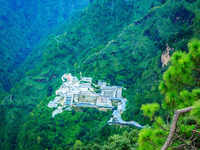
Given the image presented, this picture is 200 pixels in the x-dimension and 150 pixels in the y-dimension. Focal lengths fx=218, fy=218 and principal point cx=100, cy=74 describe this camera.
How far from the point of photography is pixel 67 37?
114 ft

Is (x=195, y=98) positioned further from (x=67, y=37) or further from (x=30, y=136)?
(x=67, y=37)

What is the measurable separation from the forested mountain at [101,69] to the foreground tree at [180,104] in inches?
212

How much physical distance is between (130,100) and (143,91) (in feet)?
5.53

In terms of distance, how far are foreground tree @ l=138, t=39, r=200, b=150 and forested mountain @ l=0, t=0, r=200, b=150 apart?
539cm

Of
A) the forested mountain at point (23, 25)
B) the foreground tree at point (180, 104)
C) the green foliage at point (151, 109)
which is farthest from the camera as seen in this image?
the forested mountain at point (23, 25)

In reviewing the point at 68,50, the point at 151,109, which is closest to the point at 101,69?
the point at 68,50

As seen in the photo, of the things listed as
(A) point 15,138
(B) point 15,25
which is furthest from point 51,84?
(B) point 15,25

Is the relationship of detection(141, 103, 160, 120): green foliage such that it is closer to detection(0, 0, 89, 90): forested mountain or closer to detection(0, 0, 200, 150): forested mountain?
detection(0, 0, 200, 150): forested mountain

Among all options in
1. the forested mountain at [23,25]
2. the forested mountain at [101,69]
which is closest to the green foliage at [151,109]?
the forested mountain at [101,69]

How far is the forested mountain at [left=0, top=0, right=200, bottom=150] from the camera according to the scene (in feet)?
59.8

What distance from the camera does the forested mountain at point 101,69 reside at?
1823 centimetres

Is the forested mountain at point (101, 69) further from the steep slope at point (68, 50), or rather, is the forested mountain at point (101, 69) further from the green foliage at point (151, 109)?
the green foliage at point (151, 109)

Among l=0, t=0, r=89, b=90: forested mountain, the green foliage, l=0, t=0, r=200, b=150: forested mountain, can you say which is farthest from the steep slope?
the green foliage

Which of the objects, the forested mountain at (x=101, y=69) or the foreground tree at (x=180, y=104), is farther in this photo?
the forested mountain at (x=101, y=69)
